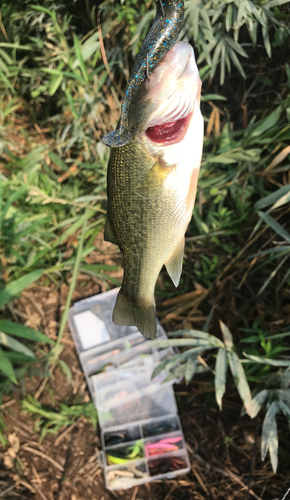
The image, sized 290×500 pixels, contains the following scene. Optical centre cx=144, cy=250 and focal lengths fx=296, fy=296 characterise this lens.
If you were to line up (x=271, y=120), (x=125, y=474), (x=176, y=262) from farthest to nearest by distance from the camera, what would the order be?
(x=125, y=474)
(x=271, y=120)
(x=176, y=262)

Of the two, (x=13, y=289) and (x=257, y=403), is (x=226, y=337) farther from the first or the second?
(x=13, y=289)

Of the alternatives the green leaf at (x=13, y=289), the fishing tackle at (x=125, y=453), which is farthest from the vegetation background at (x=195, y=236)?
the fishing tackle at (x=125, y=453)

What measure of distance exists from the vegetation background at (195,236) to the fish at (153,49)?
0.99m

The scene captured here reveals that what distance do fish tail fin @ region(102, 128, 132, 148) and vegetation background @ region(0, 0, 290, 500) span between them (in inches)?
38.6

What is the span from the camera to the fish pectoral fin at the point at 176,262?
0.79m

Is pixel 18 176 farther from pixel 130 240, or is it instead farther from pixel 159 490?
pixel 159 490

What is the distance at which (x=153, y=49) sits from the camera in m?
0.55

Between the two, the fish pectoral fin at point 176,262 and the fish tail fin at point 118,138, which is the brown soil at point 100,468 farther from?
the fish tail fin at point 118,138

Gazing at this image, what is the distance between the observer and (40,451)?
190 centimetres

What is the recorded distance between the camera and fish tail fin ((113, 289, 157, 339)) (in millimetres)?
816

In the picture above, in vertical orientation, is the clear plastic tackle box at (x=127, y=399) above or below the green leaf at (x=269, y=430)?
below

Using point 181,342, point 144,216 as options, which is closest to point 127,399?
point 181,342

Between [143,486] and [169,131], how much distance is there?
2041mm

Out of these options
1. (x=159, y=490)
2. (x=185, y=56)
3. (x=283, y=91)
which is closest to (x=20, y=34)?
(x=283, y=91)
